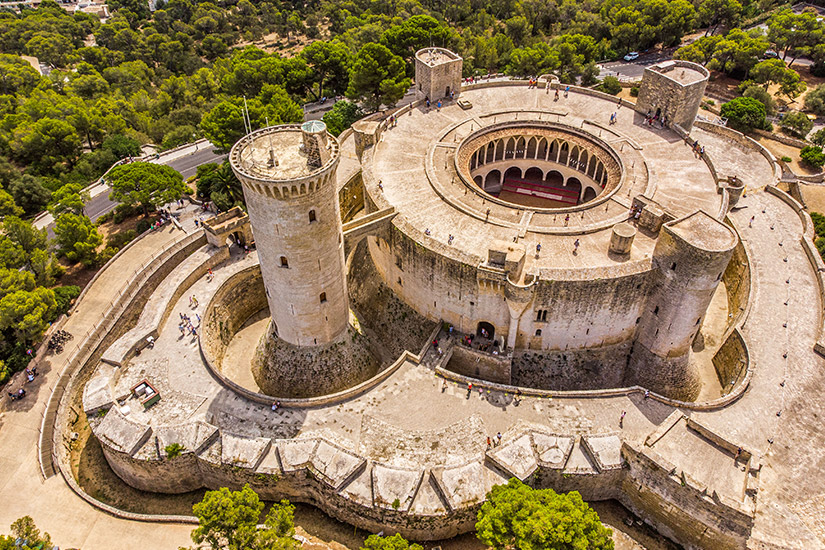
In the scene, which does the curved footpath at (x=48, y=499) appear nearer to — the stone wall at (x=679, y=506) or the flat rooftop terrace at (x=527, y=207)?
the flat rooftop terrace at (x=527, y=207)

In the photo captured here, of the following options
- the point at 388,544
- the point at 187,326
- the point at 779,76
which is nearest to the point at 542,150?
the point at 187,326

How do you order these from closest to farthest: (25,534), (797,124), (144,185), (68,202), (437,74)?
(25,534) → (68,202) → (437,74) → (144,185) → (797,124)

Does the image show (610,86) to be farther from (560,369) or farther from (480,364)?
(480,364)

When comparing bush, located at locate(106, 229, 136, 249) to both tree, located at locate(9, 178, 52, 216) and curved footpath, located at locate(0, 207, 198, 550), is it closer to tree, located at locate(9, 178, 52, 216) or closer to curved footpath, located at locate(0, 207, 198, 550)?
curved footpath, located at locate(0, 207, 198, 550)

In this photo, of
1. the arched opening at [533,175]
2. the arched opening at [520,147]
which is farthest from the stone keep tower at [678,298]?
the arched opening at [533,175]

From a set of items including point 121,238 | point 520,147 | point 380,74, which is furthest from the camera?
point 380,74

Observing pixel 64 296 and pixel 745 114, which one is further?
pixel 745 114

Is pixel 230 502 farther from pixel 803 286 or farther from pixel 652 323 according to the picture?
pixel 803 286

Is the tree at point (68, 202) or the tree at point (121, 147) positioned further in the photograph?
the tree at point (121, 147)
